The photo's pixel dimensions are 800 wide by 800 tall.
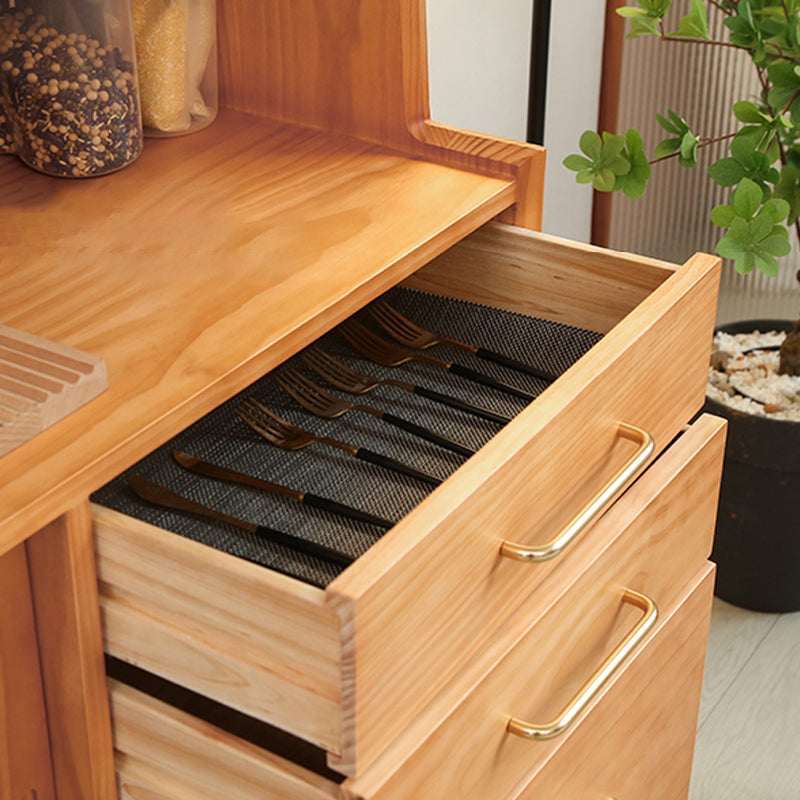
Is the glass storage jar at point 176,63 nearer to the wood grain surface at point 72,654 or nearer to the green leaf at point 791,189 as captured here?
the wood grain surface at point 72,654

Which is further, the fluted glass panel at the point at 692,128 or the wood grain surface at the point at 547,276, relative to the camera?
the fluted glass panel at the point at 692,128

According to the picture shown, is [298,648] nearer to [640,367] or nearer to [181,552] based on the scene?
[181,552]

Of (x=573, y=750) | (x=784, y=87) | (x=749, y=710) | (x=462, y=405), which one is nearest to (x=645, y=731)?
(x=573, y=750)

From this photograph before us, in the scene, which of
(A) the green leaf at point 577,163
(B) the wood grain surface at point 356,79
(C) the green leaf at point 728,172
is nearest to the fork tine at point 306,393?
(B) the wood grain surface at point 356,79

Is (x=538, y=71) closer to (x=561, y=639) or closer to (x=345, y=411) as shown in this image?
(x=345, y=411)

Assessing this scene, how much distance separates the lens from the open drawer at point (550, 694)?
626 millimetres

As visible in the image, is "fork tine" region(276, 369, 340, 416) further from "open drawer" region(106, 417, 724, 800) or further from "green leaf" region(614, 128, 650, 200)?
"green leaf" region(614, 128, 650, 200)

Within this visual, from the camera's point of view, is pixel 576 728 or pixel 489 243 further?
pixel 489 243

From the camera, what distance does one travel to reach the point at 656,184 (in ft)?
6.61

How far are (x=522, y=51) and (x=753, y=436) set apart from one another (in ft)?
2.16

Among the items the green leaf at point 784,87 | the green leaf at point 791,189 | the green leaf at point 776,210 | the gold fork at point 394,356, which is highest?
the green leaf at point 784,87

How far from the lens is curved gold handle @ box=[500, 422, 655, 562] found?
64 cm

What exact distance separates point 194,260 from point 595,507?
0.31 meters

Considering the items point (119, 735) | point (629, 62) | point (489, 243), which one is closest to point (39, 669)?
point (119, 735)
